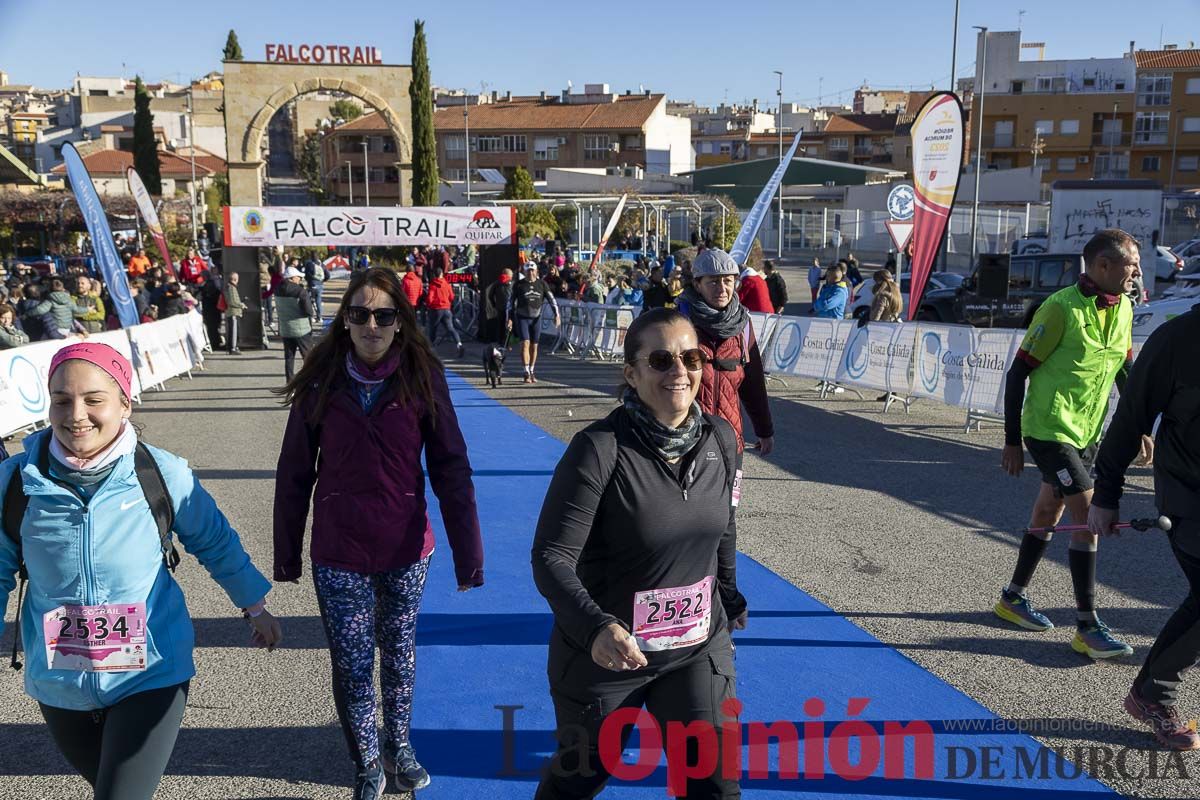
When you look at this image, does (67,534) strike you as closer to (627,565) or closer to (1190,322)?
(627,565)

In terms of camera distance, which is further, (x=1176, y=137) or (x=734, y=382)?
(x=1176, y=137)

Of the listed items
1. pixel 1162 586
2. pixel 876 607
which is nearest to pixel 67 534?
pixel 876 607

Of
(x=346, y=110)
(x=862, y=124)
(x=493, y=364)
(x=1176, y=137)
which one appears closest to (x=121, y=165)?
(x=346, y=110)

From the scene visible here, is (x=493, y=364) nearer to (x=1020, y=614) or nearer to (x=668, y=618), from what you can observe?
(x=1020, y=614)

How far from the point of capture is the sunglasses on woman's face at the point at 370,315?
3.67 metres

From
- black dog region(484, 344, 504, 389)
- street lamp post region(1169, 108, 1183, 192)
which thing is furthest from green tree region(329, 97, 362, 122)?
black dog region(484, 344, 504, 389)

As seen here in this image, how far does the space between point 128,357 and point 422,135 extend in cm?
4086

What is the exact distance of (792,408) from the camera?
43.2ft

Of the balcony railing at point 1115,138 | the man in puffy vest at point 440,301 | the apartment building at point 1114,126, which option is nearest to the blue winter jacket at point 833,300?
the man in puffy vest at point 440,301

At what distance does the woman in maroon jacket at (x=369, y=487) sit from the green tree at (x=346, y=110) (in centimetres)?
10627

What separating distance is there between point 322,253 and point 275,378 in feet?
114

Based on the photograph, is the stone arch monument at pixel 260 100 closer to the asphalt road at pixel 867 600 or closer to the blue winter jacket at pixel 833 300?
the blue winter jacket at pixel 833 300

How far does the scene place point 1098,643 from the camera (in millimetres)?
5082

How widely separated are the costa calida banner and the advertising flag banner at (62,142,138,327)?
37.6 feet
